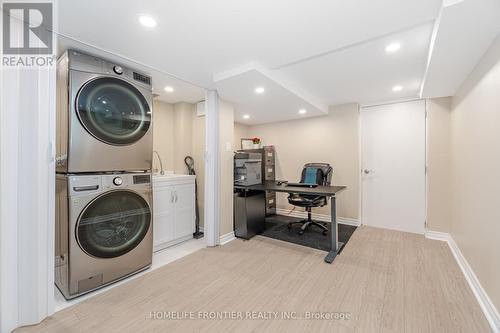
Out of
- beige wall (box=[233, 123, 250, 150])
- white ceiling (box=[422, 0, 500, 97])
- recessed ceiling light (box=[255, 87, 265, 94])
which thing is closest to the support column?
recessed ceiling light (box=[255, 87, 265, 94])

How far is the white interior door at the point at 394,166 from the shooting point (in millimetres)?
3428

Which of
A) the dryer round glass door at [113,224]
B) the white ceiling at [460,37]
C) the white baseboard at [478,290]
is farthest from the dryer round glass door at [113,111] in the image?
the white baseboard at [478,290]

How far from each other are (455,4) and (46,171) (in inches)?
122

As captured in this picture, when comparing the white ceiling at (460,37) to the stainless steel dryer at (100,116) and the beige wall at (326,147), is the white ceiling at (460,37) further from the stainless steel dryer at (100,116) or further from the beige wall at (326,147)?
the stainless steel dryer at (100,116)

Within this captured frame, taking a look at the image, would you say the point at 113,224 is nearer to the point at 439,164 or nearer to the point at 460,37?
the point at 460,37

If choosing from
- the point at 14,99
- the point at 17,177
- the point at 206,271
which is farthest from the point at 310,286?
the point at 14,99

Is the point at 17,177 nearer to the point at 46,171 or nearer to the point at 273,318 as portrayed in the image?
the point at 46,171

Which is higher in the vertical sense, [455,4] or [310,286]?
[455,4]

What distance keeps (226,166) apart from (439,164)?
335 centimetres

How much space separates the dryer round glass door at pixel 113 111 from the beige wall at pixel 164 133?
1216mm

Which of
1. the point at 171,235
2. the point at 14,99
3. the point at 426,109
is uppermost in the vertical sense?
the point at 426,109

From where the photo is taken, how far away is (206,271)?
230 centimetres

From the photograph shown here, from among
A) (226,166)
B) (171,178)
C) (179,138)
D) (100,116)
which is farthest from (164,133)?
(100,116)

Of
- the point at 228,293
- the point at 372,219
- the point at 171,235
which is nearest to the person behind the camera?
the point at 228,293
